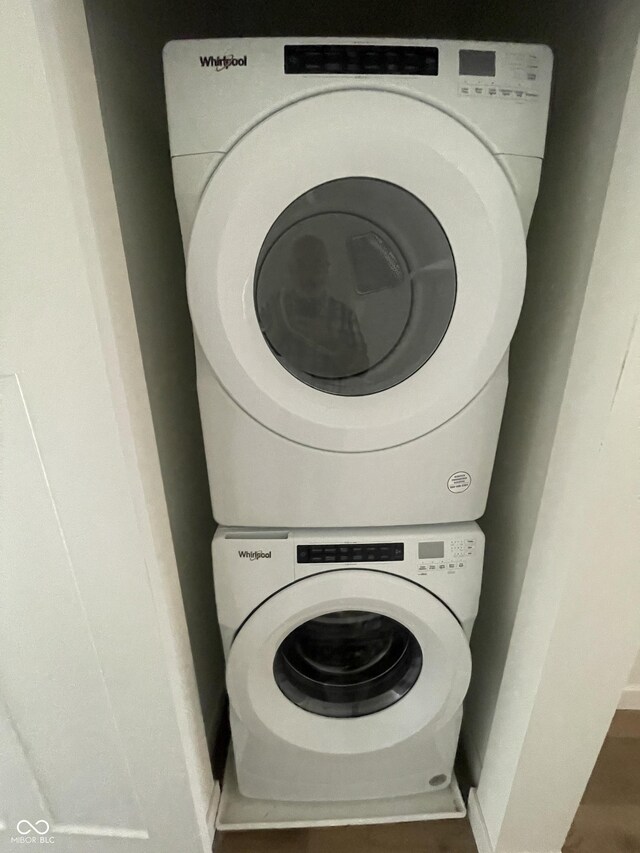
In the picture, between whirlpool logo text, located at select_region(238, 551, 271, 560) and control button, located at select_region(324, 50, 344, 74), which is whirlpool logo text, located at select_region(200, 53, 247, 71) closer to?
control button, located at select_region(324, 50, 344, 74)

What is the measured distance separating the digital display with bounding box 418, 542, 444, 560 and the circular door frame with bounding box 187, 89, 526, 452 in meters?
0.23

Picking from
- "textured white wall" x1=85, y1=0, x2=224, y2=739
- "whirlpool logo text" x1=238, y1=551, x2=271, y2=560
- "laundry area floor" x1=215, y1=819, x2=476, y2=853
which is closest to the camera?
"textured white wall" x1=85, y1=0, x2=224, y2=739

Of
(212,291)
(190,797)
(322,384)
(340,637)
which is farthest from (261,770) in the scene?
(212,291)

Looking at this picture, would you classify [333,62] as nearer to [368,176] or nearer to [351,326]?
[368,176]

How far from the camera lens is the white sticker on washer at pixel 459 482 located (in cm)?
93

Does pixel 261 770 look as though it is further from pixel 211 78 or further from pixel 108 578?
pixel 211 78

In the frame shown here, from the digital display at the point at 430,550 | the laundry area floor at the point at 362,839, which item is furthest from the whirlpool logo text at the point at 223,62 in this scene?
the laundry area floor at the point at 362,839

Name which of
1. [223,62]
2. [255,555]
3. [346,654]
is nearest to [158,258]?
[223,62]

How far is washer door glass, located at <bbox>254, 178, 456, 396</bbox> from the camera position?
80 centimetres

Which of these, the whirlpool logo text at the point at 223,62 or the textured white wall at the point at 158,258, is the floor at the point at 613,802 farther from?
the whirlpool logo text at the point at 223,62

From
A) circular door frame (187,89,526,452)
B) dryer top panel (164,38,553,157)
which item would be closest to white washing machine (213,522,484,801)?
circular door frame (187,89,526,452)

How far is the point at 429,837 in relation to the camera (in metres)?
1.17

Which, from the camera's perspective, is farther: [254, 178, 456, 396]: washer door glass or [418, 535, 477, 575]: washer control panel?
[418, 535, 477, 575]: washer control panel

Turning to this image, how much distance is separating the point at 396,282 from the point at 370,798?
1161 mm
